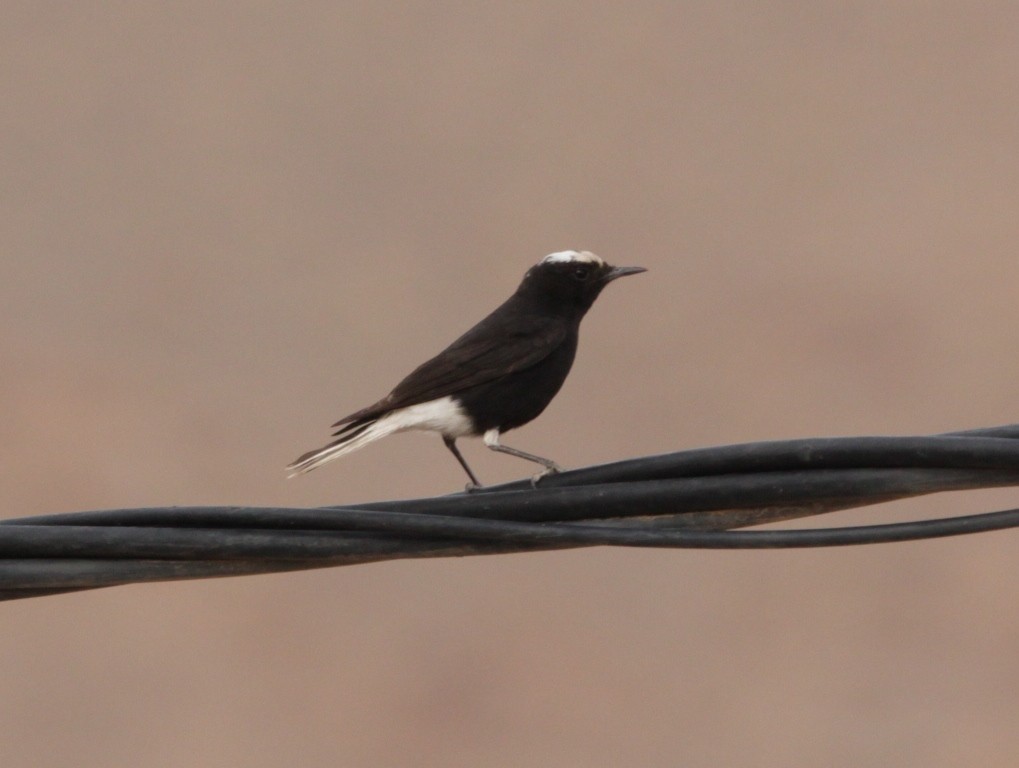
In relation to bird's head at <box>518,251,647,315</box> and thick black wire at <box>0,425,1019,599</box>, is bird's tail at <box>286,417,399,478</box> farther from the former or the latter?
thick black wire at <box>0,425,1019,599</box>

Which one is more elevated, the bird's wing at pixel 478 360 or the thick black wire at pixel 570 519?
the bird's wing at pixel 478 360

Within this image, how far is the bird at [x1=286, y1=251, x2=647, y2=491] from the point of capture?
16.1ft

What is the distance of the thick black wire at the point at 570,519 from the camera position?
3.08 m

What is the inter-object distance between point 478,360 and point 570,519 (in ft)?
6.13

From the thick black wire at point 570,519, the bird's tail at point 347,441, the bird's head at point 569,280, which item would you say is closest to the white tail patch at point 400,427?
the bird's tail at point 347,441

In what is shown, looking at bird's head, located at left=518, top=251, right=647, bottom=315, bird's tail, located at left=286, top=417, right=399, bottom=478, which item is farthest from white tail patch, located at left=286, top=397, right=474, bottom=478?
bird's head, located at left=518, top=251, right=647, bottom=315

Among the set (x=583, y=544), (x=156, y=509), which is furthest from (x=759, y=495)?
(x=156, y=509)

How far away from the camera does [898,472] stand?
317 centimetres

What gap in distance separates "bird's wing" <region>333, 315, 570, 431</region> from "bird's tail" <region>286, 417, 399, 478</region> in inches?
1.6

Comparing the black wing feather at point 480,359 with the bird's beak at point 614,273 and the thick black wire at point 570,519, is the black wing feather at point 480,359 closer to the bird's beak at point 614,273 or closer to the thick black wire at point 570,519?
the bird's beak at point 614,273

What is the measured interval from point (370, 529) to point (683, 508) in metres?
0.72

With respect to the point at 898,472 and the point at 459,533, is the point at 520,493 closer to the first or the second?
the point at 459,533

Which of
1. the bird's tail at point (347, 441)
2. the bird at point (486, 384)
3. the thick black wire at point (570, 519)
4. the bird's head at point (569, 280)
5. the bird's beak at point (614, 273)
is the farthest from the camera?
the bird's beak at point (614, 273)

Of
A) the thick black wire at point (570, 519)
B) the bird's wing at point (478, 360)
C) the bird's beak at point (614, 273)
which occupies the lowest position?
the thick black wire at point (570, 519)
